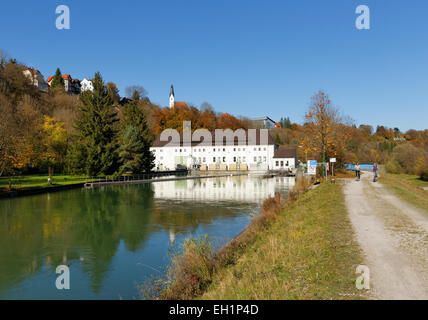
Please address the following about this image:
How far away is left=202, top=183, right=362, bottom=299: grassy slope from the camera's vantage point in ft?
17.6

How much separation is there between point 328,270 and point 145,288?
13.7 feet

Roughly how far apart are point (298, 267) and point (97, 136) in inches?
1377

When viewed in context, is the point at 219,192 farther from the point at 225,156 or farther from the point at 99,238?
the point at 225,156

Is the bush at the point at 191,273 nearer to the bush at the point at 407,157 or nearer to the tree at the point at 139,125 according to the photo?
the tree at the point at 139,125

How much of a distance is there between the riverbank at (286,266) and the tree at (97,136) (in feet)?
96.0

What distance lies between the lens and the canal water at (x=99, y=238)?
7.93m

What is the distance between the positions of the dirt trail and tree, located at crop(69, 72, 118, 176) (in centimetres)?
3001

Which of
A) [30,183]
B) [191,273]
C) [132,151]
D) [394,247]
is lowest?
[191,273]

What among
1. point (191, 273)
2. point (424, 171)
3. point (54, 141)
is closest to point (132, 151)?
point (54, 141)

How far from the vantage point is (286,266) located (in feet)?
22.1

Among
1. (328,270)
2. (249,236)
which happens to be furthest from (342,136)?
(328,270)

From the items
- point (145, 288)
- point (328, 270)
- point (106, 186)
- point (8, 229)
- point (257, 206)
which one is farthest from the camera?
→ point (106, 186)

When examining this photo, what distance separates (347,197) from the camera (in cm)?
1658
